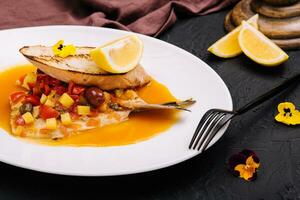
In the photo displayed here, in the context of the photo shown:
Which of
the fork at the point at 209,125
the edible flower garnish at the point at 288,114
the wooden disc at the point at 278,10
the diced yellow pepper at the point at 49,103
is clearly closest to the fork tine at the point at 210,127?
the fork at the point at 209,125

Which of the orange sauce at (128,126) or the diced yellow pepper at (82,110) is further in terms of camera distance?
the diced yellow pepper at (82,110)

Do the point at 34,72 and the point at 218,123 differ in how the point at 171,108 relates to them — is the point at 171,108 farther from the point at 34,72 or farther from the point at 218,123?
the point at 34,72

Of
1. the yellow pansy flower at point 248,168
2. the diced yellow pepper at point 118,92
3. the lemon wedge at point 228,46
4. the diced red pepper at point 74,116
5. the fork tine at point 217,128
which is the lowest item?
the lemon wedge at point 228,46

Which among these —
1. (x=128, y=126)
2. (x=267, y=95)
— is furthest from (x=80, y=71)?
(x=267, y=95)

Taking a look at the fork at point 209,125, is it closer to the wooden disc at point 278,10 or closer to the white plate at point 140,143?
the white plate at point 140,143

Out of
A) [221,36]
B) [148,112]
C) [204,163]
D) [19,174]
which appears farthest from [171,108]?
[221,36]

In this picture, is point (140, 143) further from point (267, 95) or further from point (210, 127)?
point (267, 95)

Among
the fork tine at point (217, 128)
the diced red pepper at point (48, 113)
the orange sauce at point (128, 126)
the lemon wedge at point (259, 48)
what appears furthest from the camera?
the lemon wedge at point (259, 48)
